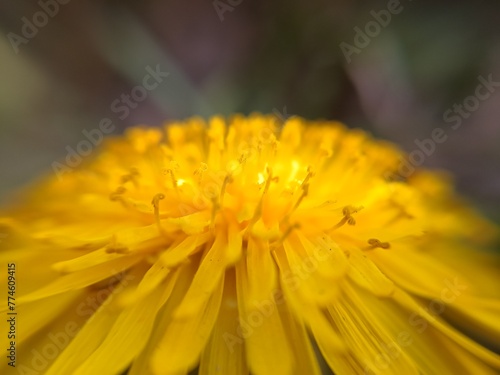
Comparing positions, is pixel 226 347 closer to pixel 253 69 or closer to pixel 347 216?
pixel 347 216

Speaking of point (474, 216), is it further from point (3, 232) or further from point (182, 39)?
point (182, 39)

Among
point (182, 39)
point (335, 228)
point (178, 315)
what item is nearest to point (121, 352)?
point (178, 315)

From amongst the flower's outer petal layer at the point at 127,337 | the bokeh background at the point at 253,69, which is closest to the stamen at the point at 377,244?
the flower's outer petal layer at the point at 127,337

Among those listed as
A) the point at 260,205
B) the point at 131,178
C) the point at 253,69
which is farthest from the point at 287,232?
the point at 253,69

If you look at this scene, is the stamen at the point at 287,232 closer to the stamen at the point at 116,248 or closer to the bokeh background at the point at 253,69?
the stamen at the point at 116,248

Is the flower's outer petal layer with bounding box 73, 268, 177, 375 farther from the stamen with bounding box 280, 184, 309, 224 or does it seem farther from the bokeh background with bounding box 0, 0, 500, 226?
the bokeh background with bounding box 0, 0, 500, 226
